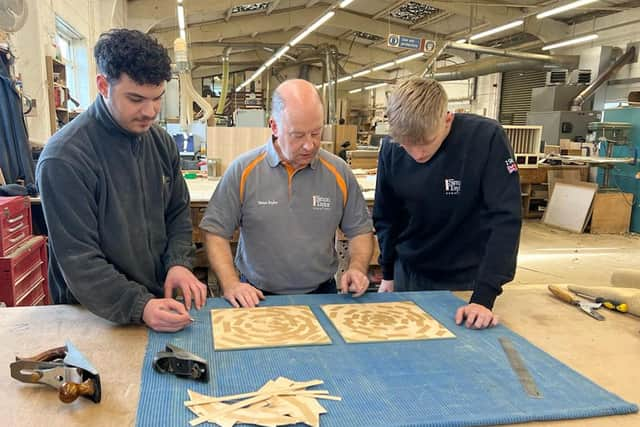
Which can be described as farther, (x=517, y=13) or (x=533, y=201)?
(x=517, y=13)

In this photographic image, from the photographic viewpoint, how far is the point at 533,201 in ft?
21.8

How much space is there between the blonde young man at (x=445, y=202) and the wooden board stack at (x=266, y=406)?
55cm

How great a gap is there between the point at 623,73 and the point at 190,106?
6.76 meters

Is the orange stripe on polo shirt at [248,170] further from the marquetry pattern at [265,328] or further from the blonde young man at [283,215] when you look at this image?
the marquetry pattern at [265,328]

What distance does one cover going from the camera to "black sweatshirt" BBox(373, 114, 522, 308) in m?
1.37

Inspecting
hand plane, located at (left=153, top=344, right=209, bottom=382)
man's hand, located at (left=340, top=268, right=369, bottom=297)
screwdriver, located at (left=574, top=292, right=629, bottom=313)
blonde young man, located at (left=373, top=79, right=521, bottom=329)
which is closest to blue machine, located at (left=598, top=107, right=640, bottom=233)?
screwdriver, located at (left=574, top=292, right=629, bottom=313)

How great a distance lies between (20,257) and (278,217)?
5.65 ft

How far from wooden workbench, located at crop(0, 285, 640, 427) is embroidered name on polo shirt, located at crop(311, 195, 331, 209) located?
2.01 feet

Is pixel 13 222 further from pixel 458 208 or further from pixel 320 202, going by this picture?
pixel 458 208

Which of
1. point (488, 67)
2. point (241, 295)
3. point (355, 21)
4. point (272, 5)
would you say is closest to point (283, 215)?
point (241, 295)

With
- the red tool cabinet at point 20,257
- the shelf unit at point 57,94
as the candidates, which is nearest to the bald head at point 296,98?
the red tool cabinet at point 20,257

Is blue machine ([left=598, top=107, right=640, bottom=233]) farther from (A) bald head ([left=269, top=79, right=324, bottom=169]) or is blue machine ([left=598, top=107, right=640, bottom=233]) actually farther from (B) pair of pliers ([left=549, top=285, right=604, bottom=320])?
(A) bald head ([left=269, top=79, right=324, bottom=169])

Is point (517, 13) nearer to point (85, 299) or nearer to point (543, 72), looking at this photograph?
point (543, 72)

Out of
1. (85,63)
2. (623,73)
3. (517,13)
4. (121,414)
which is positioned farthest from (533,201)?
(121,414)
